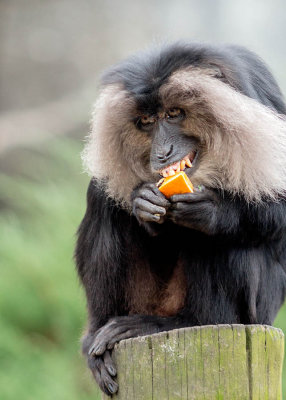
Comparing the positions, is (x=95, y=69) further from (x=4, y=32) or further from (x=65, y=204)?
(x=65, y=204)

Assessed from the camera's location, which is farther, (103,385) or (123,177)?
(123,177)

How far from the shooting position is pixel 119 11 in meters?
10.8

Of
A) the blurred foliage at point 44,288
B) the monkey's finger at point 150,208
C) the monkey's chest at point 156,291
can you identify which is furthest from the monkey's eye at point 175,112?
the blurred foliage at point 44,288

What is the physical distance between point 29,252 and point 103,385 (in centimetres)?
399

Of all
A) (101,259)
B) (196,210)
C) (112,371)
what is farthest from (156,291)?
(112,371)

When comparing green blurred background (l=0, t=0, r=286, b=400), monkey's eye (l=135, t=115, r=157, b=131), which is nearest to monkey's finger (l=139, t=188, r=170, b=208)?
monkey's eye (l=135, t=115, r=157, b=131)

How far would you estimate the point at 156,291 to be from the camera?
3627 millimetres

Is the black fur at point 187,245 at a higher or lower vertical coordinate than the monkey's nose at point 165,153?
lower

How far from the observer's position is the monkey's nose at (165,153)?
10.6 feet

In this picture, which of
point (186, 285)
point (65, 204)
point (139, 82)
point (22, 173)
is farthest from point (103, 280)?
point (22, 173)

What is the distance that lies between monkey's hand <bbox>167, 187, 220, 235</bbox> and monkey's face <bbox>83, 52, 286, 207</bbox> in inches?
2.9

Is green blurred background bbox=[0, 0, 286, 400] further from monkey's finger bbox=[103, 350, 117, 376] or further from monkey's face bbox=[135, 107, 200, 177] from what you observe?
monkey's finger bbox=[103, 350, 117, 376]

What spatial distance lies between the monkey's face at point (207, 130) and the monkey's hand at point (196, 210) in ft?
0.24

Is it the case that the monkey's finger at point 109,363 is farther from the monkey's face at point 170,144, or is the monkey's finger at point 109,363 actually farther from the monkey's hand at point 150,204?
the monkey's face at point 170,144
